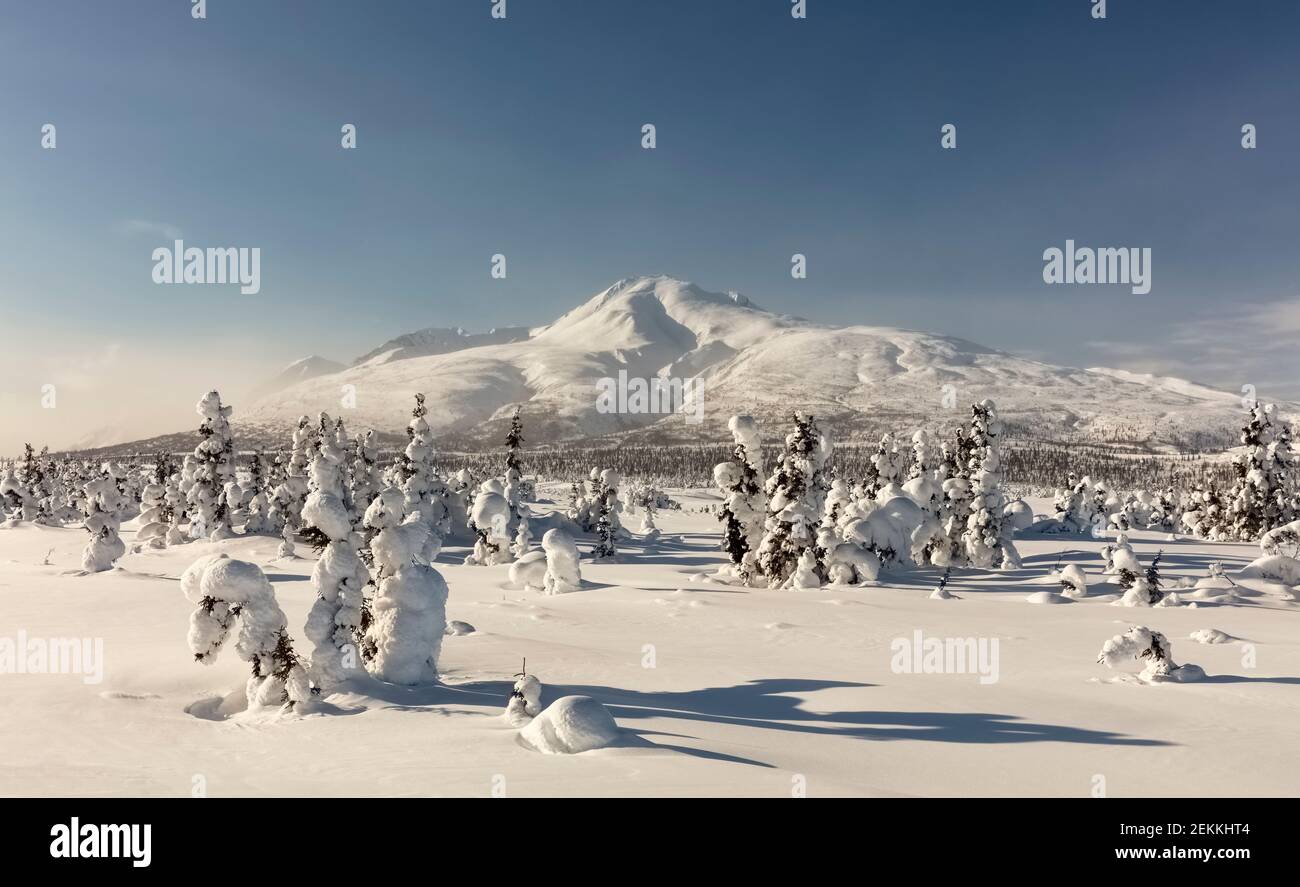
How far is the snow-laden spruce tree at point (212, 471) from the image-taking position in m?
48.6

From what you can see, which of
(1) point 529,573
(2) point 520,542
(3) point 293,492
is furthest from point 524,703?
(3) point 293,492

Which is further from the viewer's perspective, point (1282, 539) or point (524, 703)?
point (1282, 539)

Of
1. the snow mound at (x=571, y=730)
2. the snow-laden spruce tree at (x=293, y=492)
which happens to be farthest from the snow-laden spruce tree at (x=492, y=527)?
the snow mound at (x=571, y=730)

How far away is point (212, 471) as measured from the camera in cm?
4928

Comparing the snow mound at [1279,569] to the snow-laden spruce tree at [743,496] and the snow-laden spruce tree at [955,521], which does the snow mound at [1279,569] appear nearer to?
the snow-laden spruce tree at [955,521]

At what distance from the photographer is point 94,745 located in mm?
11633

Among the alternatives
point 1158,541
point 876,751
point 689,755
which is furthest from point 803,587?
point 1158,541

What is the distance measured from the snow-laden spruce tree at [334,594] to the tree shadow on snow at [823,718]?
420cm

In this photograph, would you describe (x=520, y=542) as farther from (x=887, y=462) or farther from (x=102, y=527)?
(x=887, y=462)

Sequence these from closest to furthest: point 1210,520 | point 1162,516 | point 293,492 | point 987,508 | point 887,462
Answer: point 987,508
point 887,462
point 293,492
point 1210,520
point 1162,516

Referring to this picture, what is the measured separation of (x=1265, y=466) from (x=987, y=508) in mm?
25814
